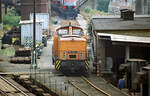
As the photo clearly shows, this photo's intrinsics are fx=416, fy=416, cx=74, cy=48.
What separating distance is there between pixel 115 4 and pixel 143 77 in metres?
58.2

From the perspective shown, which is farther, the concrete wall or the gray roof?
the concrete wall

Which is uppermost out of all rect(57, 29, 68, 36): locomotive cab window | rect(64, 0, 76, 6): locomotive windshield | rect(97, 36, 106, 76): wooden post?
rect(64, 0, 76, 6): locomotive windshield

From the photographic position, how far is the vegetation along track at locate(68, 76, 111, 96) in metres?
21.2

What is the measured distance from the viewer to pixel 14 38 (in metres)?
44.2

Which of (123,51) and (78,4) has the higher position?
(78,4)

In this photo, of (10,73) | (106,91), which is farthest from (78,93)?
(10,73)

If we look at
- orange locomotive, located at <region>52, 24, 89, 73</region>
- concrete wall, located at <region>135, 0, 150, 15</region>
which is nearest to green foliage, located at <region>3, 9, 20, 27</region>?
concrete wall, located at <region>135, 0, 150, 15</region>

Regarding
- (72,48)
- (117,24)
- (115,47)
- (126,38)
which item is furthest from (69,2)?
(126,38)

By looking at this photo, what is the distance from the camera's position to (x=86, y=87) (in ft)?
75.7

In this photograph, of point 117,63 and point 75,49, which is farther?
point 117,63

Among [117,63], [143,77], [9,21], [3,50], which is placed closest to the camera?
[143,77]

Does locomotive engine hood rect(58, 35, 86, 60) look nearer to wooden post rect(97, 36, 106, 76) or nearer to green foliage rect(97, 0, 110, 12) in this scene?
wooden post rect(97, 36, 106, 76)

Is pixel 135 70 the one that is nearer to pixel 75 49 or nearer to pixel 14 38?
pixel 75 49

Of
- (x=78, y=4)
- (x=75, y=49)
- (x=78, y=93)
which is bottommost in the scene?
(x=78, y=93)
